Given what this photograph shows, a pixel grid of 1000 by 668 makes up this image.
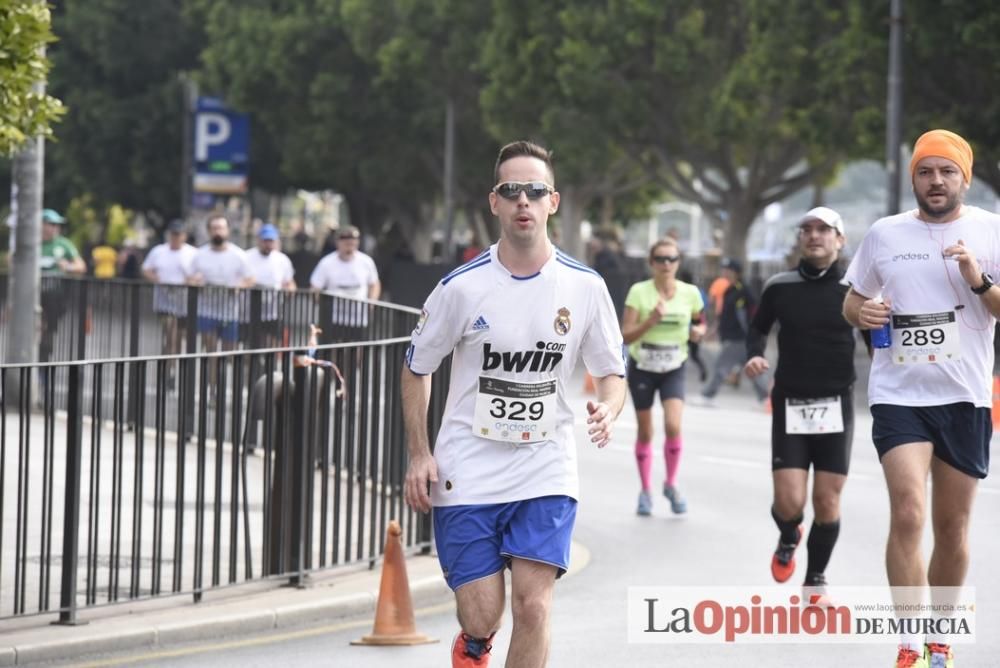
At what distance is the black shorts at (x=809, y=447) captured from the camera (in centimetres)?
915

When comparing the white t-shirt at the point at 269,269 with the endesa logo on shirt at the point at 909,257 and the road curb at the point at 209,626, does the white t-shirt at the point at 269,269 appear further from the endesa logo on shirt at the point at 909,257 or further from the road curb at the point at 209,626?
the endesa logo on shirt at the point at 909,257

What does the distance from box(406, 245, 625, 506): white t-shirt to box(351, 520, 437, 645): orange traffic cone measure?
243 centimetres

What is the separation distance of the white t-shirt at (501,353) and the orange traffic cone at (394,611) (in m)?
2.43

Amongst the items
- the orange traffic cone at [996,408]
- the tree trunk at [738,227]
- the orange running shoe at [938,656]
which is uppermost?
the tree trunk at [738,227]

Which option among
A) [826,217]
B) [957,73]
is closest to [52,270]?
[826,217]

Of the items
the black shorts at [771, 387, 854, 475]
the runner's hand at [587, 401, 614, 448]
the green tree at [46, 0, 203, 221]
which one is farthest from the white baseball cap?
the green tree at [46, 0, 203, 221]

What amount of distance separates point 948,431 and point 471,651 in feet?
7.31

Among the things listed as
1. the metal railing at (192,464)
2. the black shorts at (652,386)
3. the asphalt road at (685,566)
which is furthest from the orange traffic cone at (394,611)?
the black shorts at (652,386)

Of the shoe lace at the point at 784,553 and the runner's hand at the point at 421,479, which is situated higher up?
the runner's hand at the point at 421,479

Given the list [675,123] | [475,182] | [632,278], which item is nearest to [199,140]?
[475,182]

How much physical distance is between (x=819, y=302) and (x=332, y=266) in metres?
12.2

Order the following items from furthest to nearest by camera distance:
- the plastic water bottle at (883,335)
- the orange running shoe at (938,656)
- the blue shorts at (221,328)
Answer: the blue shorts at (221,328) < the plastic water bottle at (883,335) < the orange running shoe at (938,656)

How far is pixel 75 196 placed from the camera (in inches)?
2562

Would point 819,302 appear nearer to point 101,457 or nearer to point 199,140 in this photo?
point 101,457
